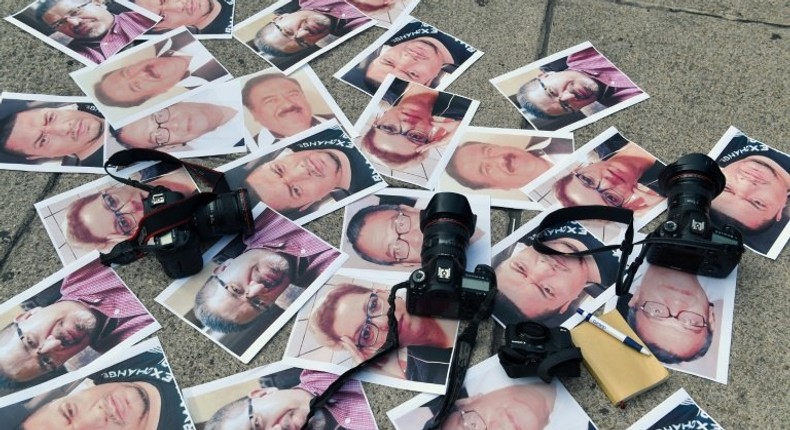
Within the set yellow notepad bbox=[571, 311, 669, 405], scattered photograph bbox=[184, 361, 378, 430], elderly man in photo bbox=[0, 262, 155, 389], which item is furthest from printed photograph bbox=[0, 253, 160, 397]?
yellow notepad bbox=[571, 311, 669, 405]

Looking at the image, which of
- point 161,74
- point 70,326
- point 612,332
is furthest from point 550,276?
point 161,74

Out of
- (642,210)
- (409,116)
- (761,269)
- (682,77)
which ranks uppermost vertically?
(409,116)

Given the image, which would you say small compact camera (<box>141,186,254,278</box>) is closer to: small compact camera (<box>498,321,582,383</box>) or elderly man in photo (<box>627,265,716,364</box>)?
small compact camera (<box>498,321,582,383</box>)

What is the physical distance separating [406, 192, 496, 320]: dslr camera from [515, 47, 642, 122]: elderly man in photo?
0.58 metres

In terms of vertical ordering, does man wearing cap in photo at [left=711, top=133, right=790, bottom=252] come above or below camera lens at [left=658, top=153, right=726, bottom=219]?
below

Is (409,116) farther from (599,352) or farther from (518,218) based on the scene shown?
(599,352)

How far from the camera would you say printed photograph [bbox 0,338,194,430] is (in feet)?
5.15

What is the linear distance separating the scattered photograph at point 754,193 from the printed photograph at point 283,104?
111 cm

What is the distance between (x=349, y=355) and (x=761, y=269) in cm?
110

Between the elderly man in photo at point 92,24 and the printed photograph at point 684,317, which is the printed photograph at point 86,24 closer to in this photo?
the elderly man in photo at point 92,24

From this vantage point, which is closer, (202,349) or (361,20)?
(202,349)

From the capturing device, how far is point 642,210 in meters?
1.91

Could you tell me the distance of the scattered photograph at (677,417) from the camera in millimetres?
1564

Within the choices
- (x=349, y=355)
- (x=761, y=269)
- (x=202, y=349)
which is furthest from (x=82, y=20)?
(x=761, y=269)
